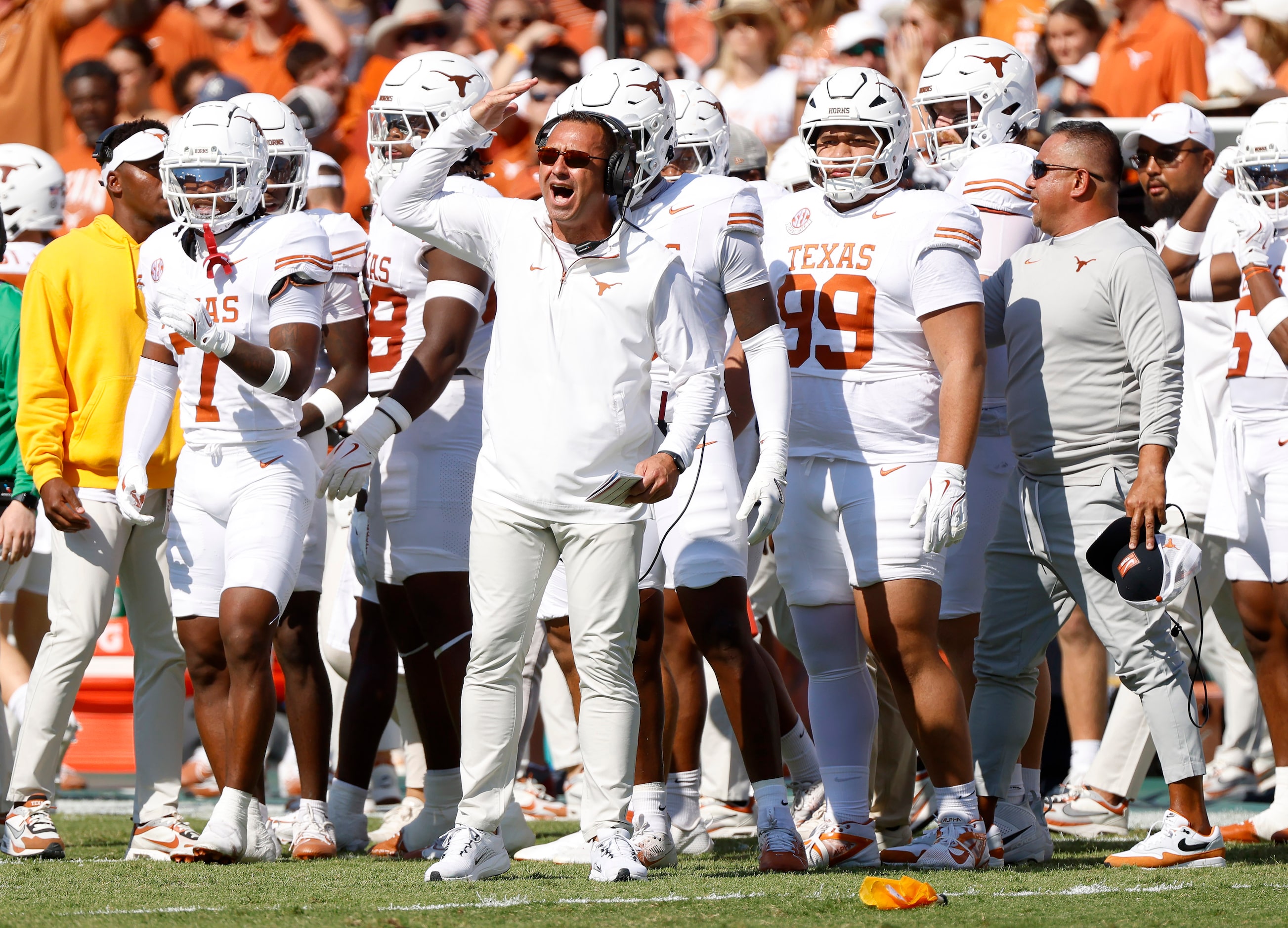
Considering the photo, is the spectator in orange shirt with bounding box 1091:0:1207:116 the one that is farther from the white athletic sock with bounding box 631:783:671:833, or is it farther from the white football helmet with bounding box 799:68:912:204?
the white athletic sock with bounding box 631:783:671:833

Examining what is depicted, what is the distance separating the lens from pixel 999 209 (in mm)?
5887

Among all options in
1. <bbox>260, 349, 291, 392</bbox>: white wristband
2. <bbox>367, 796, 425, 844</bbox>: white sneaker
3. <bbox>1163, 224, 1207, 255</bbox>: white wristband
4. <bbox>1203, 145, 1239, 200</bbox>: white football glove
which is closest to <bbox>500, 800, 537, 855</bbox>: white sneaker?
<bbox>367, 796, 425, 844</bbox>: white sneaker

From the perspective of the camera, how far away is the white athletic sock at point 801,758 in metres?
6.11

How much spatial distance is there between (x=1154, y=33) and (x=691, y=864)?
6.19m

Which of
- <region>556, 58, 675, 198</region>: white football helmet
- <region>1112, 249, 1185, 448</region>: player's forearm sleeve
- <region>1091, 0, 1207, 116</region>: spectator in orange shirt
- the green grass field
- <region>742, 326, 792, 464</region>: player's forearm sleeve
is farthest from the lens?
<region>1091, 0, 1207, 116</region>: spectator in orange shirt

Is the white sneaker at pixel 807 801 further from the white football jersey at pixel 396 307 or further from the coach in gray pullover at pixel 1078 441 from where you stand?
the white football jersey at pixel 396 307

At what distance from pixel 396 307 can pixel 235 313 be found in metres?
0.63

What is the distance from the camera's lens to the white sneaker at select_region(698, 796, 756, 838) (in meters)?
6.59

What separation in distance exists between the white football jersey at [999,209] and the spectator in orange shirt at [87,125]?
241 inches

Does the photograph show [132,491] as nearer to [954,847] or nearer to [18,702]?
[18,702]

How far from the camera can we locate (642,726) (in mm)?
5422

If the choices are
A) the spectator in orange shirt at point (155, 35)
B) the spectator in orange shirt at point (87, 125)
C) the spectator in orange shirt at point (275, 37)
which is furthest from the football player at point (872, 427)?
the spectator in orange shirt at point (155, 35)

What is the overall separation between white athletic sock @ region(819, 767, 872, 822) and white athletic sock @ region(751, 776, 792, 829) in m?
0.19

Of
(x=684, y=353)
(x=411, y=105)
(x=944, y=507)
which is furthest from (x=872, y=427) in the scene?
(x=411, y=105)
